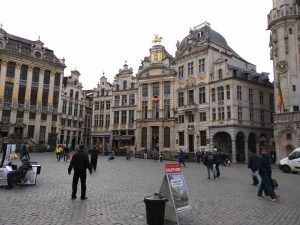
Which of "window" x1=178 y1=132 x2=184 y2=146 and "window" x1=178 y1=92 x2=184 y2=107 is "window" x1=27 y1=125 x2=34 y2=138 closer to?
"window" x1=178 y1=132 x2=184 y2=146

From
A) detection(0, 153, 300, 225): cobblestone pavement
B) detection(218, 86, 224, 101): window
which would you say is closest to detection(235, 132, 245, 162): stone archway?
detection(218, 86, 224, 101): window

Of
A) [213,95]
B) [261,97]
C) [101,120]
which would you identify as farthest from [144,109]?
[261,97]

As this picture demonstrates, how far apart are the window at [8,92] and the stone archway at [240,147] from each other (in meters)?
41.3

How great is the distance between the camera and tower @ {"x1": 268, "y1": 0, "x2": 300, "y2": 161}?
3206 cm

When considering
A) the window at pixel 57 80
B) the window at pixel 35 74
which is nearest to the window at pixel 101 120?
the window at pixel 57 80

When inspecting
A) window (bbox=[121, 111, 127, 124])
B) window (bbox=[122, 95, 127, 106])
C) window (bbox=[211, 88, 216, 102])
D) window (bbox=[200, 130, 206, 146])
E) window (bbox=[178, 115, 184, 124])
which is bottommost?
window (bbox=[200, 130, 206, 146])

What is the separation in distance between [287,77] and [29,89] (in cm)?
4485

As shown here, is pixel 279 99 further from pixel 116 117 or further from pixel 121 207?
pixel 116 117

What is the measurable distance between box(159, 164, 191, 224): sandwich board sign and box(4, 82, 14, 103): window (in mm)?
49516

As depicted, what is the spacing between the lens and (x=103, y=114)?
194 ft

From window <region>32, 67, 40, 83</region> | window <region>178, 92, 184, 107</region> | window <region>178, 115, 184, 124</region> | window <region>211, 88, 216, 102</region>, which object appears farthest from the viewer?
window <region>32, 67, 40, 83</region>

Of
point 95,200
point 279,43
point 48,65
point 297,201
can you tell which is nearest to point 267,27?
point 279,43

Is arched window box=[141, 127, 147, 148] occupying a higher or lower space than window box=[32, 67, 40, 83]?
lower

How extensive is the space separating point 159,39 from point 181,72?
8.46 meters
